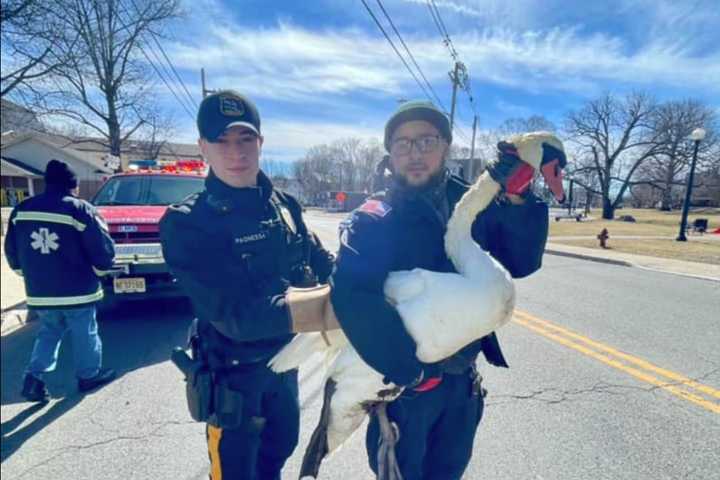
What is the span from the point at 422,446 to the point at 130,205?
5363mm

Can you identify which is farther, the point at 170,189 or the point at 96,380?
the point at 170,189

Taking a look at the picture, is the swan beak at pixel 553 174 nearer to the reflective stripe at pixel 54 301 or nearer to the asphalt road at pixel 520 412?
the asphalt road at pixel 520 412

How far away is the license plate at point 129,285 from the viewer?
13.7ft

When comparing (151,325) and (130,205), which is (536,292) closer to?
(151,325)

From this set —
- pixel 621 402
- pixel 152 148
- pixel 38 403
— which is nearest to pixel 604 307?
pixel 621 402

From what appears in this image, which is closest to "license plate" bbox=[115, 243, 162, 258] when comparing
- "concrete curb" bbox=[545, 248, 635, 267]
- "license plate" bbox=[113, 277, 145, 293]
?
"license plate" bbox=[113, 277, 145, 293]

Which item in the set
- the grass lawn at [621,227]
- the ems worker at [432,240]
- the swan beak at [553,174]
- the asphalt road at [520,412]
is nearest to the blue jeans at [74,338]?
the asphalt road at [520,412]

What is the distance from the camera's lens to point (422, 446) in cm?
142

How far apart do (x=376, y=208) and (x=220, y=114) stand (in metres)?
0.84

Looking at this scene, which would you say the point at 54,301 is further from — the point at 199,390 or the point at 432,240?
the point at 432,240

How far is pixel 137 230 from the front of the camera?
4508 mm

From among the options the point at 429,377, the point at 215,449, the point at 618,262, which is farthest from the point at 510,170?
the point at 618,262

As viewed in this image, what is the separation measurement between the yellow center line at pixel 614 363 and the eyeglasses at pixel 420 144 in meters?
3.34

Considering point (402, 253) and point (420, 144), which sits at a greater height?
point (420, 144)
